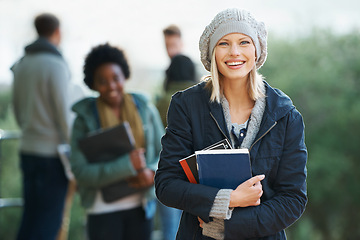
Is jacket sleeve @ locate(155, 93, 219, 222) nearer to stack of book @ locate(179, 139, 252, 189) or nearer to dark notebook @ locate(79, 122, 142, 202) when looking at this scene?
stack of book @ locate(179, 139, 252, 189)

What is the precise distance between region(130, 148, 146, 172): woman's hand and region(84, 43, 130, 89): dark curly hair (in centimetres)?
48

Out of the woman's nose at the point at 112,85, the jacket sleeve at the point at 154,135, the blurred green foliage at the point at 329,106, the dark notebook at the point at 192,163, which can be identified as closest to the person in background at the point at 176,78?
the jacket sleeve at the point at 154,135

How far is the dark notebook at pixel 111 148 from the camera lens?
237 centimetres

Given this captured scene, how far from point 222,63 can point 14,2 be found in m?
5.38

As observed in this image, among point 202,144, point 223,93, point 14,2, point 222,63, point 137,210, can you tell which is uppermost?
point 14,2

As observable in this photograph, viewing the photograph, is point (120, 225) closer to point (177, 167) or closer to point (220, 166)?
Answer: point (177, 167)

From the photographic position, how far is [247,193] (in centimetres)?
133

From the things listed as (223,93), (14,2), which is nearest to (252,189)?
(223,93)

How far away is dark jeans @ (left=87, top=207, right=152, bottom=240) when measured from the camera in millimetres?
2369

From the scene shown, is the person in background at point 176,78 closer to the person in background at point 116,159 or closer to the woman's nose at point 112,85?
the person in background at point 116,159

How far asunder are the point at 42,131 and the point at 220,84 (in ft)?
5.86

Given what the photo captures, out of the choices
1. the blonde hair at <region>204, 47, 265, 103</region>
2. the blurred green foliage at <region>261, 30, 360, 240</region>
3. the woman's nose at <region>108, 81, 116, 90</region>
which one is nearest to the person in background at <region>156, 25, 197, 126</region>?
the woman's nose at <region>108, 81, 116, 90</region>

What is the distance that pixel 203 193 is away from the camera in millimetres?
1337

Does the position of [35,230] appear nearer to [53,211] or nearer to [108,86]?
[53,211]
